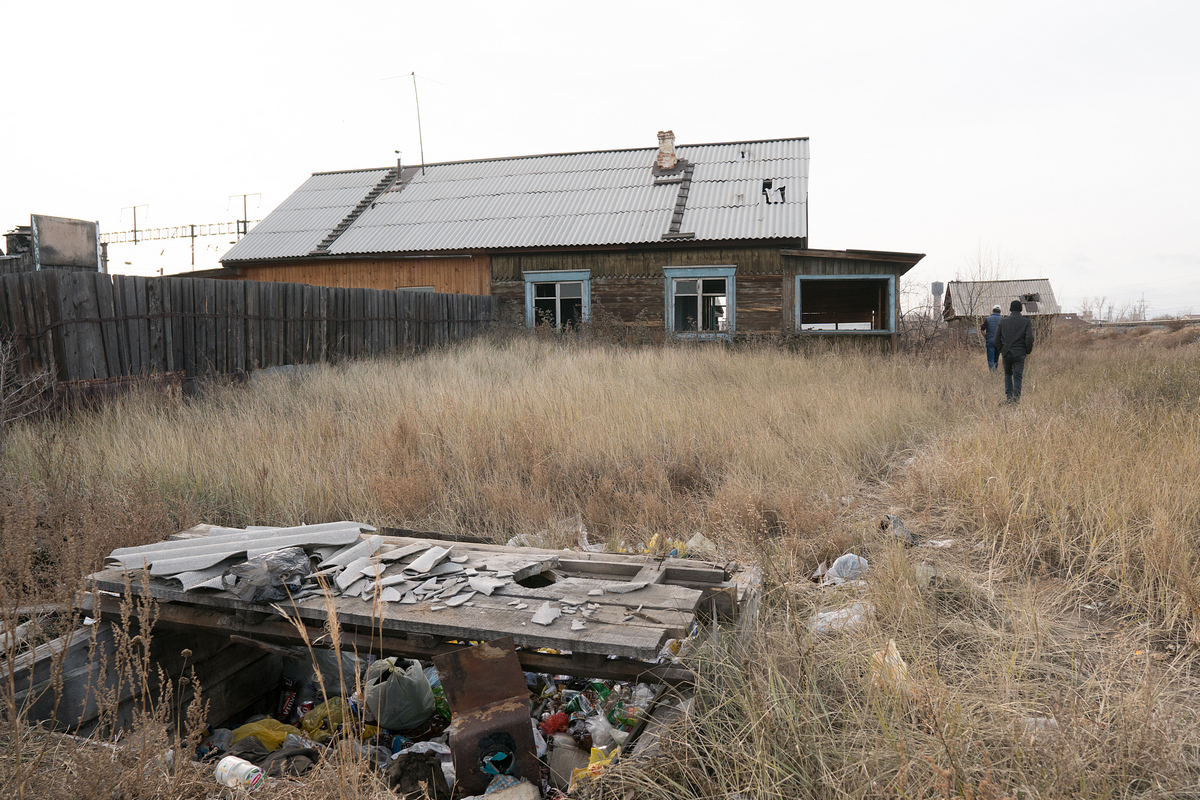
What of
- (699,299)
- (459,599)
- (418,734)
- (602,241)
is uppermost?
(602,241)

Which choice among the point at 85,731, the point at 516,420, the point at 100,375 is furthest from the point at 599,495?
the point at 100,375

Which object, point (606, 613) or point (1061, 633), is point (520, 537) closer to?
point (606, 613)

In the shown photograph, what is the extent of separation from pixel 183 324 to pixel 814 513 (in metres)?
8.02

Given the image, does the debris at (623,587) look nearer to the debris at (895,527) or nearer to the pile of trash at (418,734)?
the pile of trash at (418,734)

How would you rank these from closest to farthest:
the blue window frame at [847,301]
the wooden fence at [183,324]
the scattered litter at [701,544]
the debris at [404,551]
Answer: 1. the debris at [404,551]
2. the scattered litter at [701,544]
3. the wooden fence at [183,324]
4. the blue window frame at [847,301]

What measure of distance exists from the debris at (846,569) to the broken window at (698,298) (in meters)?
12.6

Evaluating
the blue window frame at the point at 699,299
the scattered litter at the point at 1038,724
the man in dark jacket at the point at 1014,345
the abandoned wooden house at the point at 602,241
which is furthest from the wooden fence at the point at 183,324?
the man in dark jacket at the point at 1014,345

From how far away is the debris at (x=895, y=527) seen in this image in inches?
159

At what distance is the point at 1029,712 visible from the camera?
2.24 metres

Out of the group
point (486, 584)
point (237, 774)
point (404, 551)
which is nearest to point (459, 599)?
point (486, 584)

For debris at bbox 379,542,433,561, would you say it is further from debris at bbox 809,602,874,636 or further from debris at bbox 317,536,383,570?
debris at bbox 809,602,874,636

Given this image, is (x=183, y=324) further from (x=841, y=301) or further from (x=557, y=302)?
(x=841, y=301)

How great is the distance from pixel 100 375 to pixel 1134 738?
29.5 ft

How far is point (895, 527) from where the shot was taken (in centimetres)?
422
